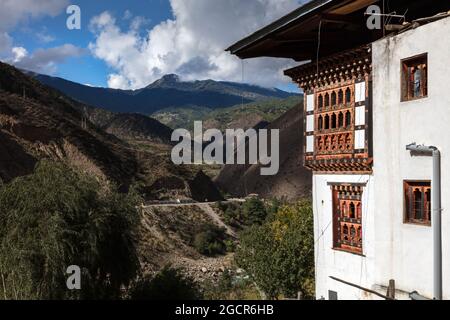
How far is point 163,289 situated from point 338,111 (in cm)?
892

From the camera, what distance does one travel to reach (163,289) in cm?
1816

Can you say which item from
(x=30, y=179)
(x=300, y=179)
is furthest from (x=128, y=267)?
(x=300, y=179)

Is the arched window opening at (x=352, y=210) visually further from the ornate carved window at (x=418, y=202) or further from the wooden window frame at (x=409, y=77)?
the wooden window frame at (x=409, y=77)

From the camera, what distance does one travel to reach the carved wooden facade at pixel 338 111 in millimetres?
11703

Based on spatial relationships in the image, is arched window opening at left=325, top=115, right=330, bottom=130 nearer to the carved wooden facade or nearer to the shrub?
the carved wooden facade

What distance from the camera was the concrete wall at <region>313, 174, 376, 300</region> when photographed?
A: 11.9 m

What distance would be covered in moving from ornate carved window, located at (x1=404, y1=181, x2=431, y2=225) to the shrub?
31.3ft

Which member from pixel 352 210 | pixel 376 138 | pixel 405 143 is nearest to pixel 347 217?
pixel 352 210

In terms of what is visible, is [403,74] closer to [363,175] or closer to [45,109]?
[363,175]

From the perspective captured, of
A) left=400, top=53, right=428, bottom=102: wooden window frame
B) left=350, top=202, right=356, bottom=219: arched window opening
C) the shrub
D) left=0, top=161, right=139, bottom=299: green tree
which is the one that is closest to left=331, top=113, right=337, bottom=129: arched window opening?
left=350, top=202, right=356, bottom=219: arched window opening

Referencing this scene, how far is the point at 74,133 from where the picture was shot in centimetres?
6250

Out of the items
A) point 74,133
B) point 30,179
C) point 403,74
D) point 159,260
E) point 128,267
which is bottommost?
point 159,260
